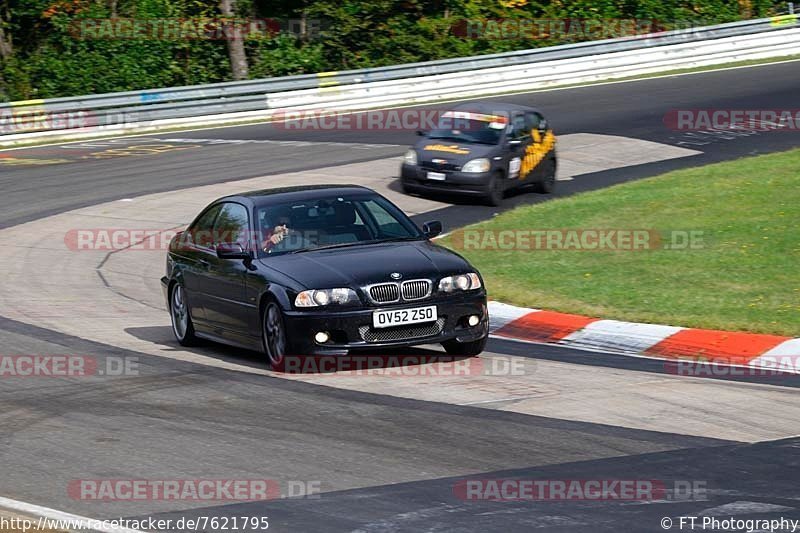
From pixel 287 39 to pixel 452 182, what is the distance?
20.9 m

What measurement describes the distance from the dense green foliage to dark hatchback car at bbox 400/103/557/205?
1837 cm

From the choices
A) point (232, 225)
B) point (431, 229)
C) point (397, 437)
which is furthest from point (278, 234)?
point (397, 437)

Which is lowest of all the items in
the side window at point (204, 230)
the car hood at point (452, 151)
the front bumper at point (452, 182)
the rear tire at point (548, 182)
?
the rear tire at point (548, 182)

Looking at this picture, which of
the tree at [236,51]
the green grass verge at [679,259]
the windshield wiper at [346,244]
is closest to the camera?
the windshield wiper at [346,244]

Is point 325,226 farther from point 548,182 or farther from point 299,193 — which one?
point 548,182

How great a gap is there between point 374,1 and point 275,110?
928 centimetres

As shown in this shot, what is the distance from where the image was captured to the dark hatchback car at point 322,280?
10305 millimetres

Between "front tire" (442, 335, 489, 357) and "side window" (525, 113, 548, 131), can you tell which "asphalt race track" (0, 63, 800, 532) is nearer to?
"front tire" (442, 335, 489, 357)

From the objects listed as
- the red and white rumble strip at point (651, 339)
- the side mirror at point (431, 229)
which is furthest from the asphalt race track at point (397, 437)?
the side mirror at point (431, 229)

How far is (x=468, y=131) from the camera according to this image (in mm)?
21953

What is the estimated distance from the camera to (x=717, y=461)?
23.9 feet

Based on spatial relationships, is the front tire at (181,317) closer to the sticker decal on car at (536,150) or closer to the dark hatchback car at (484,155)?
the dark hatchback car at (484,155)

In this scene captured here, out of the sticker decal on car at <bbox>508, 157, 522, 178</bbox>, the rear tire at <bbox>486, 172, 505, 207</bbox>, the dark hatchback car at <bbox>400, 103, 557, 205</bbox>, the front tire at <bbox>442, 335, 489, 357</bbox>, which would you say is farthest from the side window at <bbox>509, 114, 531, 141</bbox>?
the front tire at <bbox>442, 335, 489, 357</bbox>

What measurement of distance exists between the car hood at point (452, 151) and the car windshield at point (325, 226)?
9.70 m
